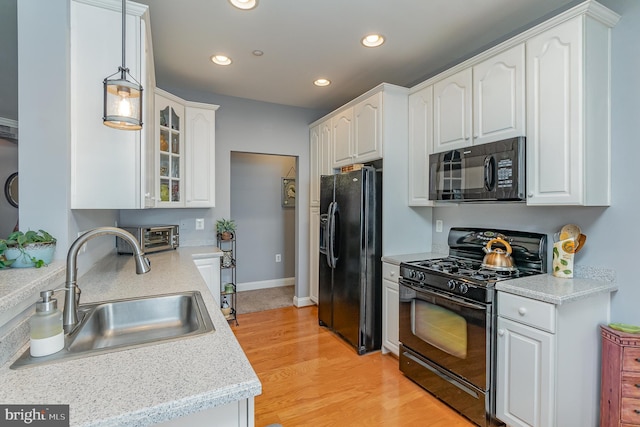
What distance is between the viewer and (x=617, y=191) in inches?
70.0

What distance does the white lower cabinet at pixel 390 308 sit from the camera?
8.50ft

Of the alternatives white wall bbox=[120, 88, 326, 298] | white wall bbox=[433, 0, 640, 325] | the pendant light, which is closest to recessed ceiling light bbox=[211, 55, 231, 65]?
white wall bbox=[120, 88, 326, 298]

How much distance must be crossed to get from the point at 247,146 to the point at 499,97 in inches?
105

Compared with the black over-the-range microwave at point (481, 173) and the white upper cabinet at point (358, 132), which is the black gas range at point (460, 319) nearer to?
the black over-the-range microwave at point (481, 173)

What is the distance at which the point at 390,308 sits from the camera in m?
2.67

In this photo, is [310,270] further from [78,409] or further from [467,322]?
[78,409]

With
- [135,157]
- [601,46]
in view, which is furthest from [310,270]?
[601,46]

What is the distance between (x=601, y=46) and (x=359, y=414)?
2.60 meters

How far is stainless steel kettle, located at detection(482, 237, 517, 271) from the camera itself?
2.11 metres

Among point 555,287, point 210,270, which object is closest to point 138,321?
point 210,270

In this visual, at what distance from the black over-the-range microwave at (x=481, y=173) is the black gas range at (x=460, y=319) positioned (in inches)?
16.6

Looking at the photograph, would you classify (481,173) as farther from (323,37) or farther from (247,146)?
(247,146)

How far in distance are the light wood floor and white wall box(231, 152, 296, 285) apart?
65.6 inches

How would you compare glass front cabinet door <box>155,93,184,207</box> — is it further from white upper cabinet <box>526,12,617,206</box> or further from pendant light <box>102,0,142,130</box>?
white upper cabinet <box>526,12,617,206</box>
